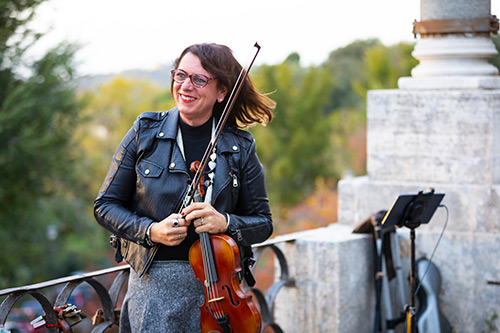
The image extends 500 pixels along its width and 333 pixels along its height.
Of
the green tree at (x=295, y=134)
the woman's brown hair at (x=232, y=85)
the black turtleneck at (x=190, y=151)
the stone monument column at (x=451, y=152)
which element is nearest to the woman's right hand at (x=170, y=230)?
the black turtleneck at (x=190, y=151)

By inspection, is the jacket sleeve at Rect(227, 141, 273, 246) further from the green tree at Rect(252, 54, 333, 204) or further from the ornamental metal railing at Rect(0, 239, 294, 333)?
the green tree at Rect(252, 54, 333, 204)

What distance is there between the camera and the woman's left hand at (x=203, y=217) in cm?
→ 262

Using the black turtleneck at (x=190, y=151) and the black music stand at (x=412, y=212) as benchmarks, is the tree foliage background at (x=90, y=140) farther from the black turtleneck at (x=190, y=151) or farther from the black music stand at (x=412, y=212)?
the black music stand at (x=412, y=212)

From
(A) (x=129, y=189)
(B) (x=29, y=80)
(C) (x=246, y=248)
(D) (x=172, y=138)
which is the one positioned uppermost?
(B) (x=29, y=80)

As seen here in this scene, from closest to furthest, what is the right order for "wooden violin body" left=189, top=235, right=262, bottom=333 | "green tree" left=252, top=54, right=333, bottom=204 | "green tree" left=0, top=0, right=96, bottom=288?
1. "wooden violin body" left=189, top=235, right=262, bottom=333
2. "green tree" left=0, top=0, right=96, bottom=288
3. "green tree" left=252, top=54, right=333, bottom=204

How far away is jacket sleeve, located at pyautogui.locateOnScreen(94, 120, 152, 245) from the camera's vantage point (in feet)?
8.76

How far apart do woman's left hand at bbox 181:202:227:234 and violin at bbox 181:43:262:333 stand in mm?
25

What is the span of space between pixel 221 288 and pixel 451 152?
103 inches

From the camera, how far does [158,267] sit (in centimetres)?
276

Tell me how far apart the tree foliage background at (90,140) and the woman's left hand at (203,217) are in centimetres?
73

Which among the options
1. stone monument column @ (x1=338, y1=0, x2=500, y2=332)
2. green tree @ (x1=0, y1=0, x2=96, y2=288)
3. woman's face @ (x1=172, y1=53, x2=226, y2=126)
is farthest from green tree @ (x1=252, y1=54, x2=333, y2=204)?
woman's face @ (x1=172, y1=53, x2=226, y2=126)

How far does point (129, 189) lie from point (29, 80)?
12.9 meters

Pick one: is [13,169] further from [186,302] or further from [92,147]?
[92,147]

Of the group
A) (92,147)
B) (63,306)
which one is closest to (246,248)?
(63,306)
